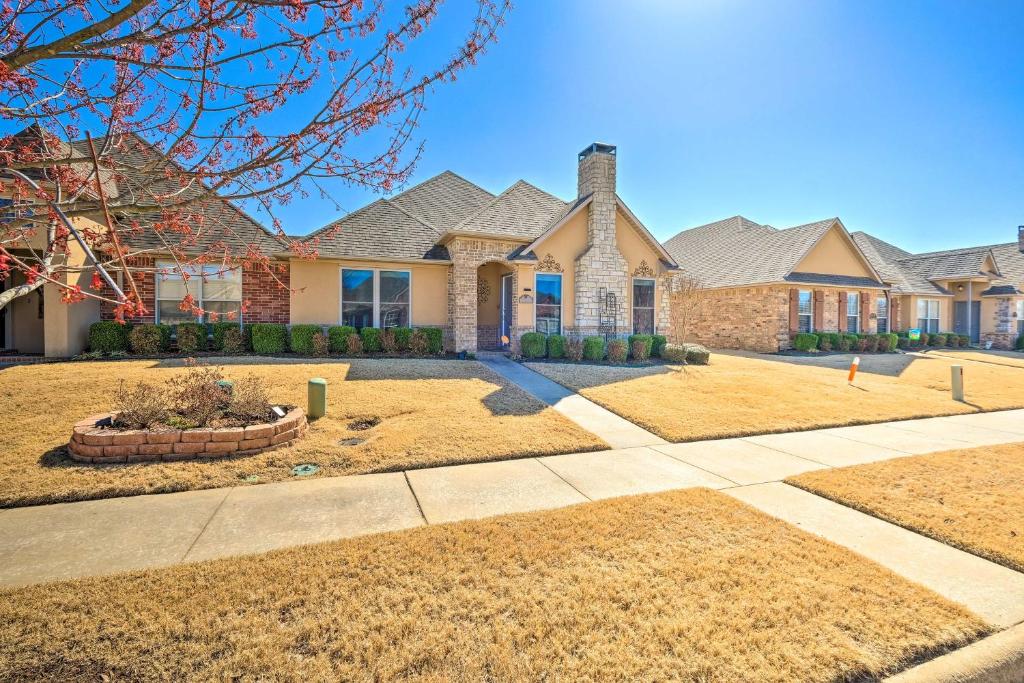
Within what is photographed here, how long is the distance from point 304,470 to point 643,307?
14292 mm

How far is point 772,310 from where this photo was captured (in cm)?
2170

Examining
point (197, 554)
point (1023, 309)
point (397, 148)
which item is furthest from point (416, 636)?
point (1023, 309)

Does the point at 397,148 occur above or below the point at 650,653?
above

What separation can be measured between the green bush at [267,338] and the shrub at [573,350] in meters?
8.74

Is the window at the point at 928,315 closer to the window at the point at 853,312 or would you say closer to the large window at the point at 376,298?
the window at the point at 853,312

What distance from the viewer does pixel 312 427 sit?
7.37 m

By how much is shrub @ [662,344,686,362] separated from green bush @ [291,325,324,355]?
11.3m

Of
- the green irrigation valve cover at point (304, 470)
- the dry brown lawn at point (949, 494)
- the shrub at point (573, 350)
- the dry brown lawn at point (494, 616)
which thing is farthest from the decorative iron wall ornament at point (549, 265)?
the dry brown lawn at point (494, 616)

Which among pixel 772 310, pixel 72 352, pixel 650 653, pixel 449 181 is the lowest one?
pixel 650 653

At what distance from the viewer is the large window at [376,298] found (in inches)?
620

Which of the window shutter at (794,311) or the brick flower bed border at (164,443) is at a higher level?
the window shutter at (794,311)

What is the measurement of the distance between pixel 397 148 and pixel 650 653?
3.64 meters

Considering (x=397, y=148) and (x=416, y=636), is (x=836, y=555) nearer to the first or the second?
(x=416, y=636)

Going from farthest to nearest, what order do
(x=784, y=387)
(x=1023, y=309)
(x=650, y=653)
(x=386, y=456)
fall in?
1. (x=1023, y=309)
2. (x=784, y=387)
3. (x=386, y=456)
4. (x=650, y=653)
